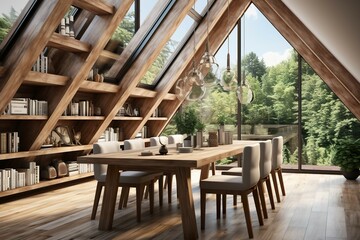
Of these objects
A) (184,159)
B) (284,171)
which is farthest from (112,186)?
(284,171)

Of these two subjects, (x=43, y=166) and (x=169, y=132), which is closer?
(x=43, y=166)

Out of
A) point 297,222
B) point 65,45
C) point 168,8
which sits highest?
point 168,8

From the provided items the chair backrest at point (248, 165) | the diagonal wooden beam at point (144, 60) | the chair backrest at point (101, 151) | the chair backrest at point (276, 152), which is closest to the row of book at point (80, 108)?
the diagonal wooden beam at point (144, 60)

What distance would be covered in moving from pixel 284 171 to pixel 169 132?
2.58m

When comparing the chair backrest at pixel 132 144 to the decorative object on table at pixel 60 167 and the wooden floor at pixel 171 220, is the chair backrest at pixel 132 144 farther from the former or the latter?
the decorative object on table at pixel 60 167

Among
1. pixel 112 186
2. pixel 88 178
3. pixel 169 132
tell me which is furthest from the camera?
pixel 169 132

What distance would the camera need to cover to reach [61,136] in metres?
6.60

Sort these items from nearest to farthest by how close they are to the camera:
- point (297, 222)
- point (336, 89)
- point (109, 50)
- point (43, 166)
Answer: point (297, 222) < point (43, 166) < point (109, 50) < point (336, 89)

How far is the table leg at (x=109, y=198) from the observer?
406 centimetres

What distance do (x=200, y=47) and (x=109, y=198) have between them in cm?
539

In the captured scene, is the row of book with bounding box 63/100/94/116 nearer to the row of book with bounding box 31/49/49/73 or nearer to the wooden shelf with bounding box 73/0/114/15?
the row of book with bounding box 31/49/49/73

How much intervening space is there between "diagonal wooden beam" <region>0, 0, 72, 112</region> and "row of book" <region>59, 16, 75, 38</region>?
735 millimetres

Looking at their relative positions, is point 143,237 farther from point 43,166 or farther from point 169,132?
point 169,132

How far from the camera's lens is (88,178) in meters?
7.60
